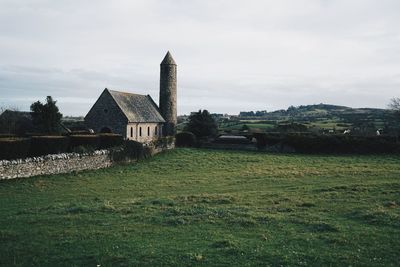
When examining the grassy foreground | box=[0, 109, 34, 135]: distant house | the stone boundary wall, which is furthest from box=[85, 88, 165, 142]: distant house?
the grassy foreground

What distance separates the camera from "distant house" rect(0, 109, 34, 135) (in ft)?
140

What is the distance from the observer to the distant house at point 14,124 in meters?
42.7

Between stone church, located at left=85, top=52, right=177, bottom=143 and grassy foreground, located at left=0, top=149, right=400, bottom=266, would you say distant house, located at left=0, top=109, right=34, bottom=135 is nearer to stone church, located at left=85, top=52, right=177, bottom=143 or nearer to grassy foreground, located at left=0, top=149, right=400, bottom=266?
stone church, located at left=85, top=52, right=177, bottom=143

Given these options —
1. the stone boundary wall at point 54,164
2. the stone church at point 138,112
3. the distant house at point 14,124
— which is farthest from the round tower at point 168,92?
the stone boundary wall at point 54,164

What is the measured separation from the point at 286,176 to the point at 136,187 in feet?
29.6

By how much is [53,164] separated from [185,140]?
2434 cm

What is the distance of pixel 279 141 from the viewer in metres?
43.8

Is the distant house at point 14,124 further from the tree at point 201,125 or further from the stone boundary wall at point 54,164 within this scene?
the tree at point 201,125

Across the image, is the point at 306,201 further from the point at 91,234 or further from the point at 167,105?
the point at 167,105

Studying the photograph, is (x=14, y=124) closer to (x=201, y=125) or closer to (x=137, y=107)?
(x=137, y=107)

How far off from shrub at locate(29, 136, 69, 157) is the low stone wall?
251 centimetres

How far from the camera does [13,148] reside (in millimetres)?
24109

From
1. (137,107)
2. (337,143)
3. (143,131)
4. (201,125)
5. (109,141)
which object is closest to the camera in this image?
(109,141)

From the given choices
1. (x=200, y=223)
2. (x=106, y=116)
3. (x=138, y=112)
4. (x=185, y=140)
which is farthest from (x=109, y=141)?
(x=200, y=223)
